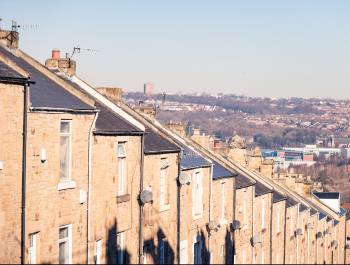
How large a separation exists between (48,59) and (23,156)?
989cm

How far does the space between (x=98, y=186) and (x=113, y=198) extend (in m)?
0.92

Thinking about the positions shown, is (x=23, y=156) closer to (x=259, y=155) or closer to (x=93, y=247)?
(x=93, y=247)

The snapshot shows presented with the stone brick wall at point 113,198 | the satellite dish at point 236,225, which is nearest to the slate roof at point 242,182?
the satellite dish at point 236,225

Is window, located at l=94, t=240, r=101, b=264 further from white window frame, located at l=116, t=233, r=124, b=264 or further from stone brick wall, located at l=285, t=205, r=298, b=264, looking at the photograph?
stone brick wall, located at l=285, t=205, r=298, b=264

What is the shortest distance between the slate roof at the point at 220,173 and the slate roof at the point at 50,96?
9.54 m

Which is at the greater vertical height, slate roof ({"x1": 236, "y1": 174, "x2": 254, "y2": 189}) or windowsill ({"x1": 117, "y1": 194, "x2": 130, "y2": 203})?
windowsill ({"x1": 117, "y1": 194, "x2": 130, "y2": 203})

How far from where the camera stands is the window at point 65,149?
14.5m

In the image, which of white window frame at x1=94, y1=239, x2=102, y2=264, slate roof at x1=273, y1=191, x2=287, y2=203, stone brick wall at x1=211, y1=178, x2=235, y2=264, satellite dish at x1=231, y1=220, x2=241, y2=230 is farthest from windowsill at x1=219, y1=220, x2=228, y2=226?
white window frame at x1=94, y1=239, x2=102, y2=264

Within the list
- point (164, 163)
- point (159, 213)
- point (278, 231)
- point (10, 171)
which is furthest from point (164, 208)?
point (278, 231)

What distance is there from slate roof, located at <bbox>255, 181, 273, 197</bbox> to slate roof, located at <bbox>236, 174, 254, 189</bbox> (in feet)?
4.03

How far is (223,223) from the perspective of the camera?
24.5 metres

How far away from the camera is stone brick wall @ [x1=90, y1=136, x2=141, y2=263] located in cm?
1570

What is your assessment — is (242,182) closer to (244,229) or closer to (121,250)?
(244,229)

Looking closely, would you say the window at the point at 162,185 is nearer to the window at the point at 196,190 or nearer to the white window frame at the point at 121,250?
the window at the point at 196,190
